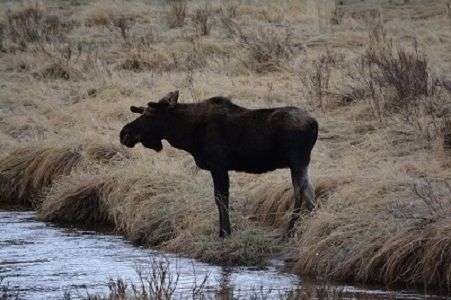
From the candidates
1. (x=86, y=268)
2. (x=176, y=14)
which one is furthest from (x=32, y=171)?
(x=176, y=14)

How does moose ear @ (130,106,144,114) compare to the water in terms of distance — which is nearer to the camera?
the water

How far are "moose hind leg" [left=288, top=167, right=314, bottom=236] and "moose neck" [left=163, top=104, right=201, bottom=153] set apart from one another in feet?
4.12

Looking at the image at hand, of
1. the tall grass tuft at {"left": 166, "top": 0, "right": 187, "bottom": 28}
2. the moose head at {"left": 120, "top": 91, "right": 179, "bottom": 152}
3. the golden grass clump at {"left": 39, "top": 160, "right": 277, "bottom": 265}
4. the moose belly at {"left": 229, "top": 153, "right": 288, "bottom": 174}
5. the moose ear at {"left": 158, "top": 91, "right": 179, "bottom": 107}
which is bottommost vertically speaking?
the tall grass tuft at {"left": 166, "top": 0, "right": 187, "bottom": 28}

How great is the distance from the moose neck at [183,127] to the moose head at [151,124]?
7 centimetres

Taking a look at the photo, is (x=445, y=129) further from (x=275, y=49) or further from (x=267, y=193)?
(x=275, y=49)

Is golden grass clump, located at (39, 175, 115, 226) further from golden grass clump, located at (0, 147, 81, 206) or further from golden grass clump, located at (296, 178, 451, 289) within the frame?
golden grass clump, located at (296, 178, 451, 289)

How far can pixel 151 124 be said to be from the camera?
12.0 meters

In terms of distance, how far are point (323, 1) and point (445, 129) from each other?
1568cm

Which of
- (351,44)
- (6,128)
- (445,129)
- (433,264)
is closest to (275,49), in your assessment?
(351,44)

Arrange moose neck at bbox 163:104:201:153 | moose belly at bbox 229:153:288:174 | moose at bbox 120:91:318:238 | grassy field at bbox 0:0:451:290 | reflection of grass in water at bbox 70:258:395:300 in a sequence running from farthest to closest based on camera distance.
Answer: moose neck at bbox 163:104:201:153 < moose belly at bbox 229:153:288:174 < moose at bbox 120:91:318:238 < grassy field at bbox 0:0:451:290 < reflection of grass in water at bbox 70:258:395:300

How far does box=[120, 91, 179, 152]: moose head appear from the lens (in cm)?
1195

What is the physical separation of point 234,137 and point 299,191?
3.09ft

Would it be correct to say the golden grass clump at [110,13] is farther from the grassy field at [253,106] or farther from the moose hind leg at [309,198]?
the moose hind leg at [309,198]

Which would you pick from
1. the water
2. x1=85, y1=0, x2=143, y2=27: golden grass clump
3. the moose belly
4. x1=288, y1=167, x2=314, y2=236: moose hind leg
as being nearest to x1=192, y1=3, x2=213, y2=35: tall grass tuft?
x1=85, y1=0, x2=143, y2=27: golden grass clump
